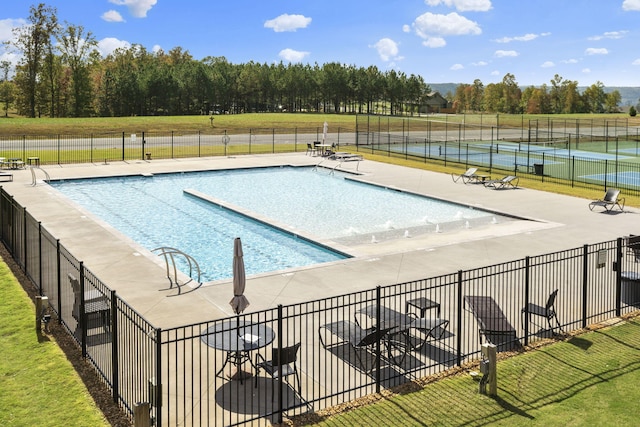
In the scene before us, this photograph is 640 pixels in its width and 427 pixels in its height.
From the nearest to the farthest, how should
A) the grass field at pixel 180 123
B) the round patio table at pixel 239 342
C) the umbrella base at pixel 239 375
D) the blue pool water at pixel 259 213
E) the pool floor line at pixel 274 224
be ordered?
the round patio table at pixel 239 342, the umbrella base at pixel 239 375, the pool floor line at pixel 274 224, the blue pool water at pixel 259 213, the grass field at pixel 180 123

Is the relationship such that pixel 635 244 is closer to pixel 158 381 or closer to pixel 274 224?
pixel 158 381

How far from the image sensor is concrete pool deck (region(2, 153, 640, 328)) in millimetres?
15539

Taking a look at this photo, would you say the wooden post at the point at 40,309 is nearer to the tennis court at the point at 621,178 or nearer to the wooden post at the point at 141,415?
the wooden post at the point at 141,415

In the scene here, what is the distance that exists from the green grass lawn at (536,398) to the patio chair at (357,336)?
106 cm

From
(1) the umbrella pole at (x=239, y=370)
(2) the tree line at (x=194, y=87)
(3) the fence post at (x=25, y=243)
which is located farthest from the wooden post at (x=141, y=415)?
(2) the tree line at (x=194, y=87)

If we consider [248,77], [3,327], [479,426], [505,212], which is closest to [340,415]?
[479,426]

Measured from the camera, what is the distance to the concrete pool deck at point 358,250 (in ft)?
51.0

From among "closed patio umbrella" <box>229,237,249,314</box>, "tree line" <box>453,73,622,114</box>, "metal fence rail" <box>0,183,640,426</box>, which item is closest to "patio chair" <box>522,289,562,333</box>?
"metal fence rail" <box>0,183,640,426</box>

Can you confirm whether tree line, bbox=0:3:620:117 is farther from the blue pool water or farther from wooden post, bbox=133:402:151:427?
wooden post, bbox=133:402:151:427

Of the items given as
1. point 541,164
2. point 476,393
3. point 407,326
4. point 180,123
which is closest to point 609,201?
point 541,164

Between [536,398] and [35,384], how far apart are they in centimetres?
823

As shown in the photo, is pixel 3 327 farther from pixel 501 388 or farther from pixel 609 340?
pixel 609 340

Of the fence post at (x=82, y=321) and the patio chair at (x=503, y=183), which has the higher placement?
the patio chair at (x=503, y=183)

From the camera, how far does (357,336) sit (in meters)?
11.7
